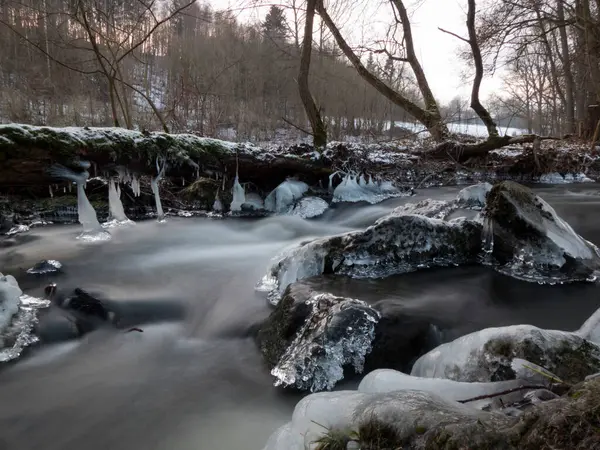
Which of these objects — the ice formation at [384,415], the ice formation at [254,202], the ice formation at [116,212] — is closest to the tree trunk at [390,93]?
the ice formation at [254,202]

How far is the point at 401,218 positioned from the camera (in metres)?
3.38

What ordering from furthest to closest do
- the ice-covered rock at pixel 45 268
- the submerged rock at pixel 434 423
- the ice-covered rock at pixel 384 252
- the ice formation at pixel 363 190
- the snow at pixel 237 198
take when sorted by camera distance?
the ice formation at pixel 363 190 → the snow at pixel 237 198 → the ice-covered rock at pixel 45 268 → the ice-covered rock at pixel 384 252 → the submerged rock at pixel 434 423

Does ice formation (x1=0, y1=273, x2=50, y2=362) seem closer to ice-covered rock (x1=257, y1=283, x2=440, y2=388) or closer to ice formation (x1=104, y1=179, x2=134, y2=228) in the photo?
ice-covered rock (x1=257, y1=283, x2=440, y2=388)

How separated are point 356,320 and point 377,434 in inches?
50.8

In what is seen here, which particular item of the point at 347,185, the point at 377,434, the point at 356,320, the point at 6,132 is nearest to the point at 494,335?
the point at 356,320

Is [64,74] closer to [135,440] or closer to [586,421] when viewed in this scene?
[135,440]

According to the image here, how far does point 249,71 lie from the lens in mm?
23203

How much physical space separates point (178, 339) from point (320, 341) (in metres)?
1.09

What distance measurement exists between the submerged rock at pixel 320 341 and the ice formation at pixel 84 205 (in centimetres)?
304

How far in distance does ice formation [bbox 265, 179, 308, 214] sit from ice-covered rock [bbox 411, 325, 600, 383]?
14.6 feet

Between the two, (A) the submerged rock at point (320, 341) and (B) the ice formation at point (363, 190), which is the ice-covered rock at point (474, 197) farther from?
(A) the submerged rock at point (320, 341)

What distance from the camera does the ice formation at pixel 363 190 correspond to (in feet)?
21.6

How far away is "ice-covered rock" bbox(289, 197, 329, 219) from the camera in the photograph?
5910mm

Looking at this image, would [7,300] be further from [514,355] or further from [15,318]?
[514,355]
